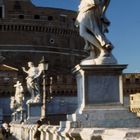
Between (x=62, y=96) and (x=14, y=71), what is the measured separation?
523 centimetres

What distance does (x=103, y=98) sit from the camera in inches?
259

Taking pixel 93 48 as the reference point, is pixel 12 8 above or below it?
above

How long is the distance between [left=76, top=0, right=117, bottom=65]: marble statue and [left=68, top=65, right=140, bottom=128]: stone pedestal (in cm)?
17

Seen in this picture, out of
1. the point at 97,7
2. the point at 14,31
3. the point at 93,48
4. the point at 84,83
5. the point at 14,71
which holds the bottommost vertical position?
the point at 84,83

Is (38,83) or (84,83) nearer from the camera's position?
(84,83)

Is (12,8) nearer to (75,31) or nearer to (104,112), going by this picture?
(75,31)

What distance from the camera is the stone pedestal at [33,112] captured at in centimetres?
1612

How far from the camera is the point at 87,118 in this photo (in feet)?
20.9

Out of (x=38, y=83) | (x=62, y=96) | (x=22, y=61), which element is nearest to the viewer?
(x=38, y=83)

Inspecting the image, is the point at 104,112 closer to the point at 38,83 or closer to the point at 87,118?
the point at 87,118

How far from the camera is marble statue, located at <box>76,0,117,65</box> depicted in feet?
22.1

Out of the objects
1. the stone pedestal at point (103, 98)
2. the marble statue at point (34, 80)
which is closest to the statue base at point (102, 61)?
the stone pedestal at point (103, 98)

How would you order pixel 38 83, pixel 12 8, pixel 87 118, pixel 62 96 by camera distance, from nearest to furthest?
pixel 87 118 < pixel 38 83 < pixel 62 96 < pixel 12 8

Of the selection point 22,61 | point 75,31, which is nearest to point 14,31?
point 22,61
